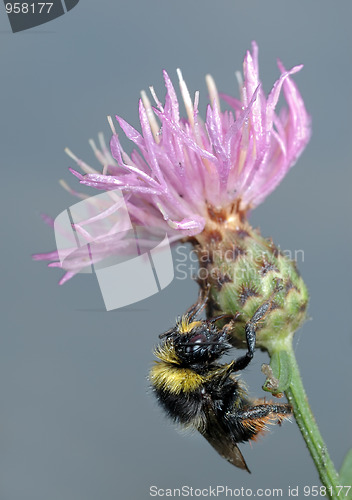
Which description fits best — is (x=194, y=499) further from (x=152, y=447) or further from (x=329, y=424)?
(x=329, y=424)

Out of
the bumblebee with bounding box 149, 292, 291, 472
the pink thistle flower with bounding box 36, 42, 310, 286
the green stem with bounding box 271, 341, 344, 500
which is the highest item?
the pink thistle flower with bounding box 36, 42, 310, 286

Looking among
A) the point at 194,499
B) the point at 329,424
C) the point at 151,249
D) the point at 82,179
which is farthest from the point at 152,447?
the point at 82,179

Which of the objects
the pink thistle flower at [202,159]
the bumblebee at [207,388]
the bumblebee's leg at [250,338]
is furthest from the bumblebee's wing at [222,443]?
the pink thistle flower at [202,159]

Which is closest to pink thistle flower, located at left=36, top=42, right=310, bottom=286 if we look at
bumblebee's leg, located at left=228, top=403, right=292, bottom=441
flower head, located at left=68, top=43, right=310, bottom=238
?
flower head, located at left=68, top=43, right=310, bottom=238

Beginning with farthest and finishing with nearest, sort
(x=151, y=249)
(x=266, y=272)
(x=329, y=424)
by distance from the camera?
1. (x=329, y=424)
2. (x=151, y=249)
3. (x=266, y=272)

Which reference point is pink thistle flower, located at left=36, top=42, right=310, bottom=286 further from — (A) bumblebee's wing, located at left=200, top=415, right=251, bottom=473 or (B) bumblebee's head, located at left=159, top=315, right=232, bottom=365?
(A) bumblebee's wing, located at left=200, top=415, right=251, bottom=473

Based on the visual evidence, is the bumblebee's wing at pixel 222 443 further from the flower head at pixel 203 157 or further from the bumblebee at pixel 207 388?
the flower head at pixel 203 157
